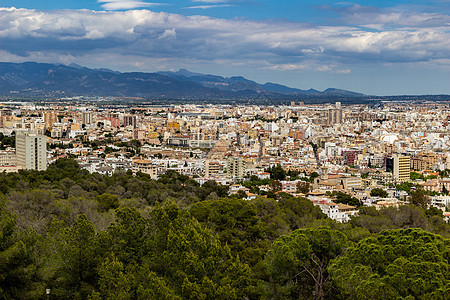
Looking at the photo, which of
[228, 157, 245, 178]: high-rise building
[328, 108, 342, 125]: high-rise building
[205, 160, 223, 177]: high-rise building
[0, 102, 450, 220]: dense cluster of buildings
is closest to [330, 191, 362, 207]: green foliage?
[0, 102, 450, 220]: dense cluster of buildings

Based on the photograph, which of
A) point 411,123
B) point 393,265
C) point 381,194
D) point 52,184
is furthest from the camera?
point 411,123

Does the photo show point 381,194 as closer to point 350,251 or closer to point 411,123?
point 350,251

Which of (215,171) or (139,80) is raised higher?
(139,80)

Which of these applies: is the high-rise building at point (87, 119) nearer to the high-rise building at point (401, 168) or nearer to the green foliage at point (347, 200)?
the high-rise building at point (401, 168)

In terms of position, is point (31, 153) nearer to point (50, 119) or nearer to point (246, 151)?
point (246, 151)

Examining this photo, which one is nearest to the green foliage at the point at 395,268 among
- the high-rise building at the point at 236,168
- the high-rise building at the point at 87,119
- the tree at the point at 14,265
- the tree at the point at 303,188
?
the tree at the point at 14,265

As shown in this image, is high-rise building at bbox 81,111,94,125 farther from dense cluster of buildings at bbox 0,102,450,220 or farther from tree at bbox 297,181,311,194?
tree at bbox 297,181,311,194

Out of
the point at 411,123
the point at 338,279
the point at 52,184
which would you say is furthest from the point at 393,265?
the point at 411,123
